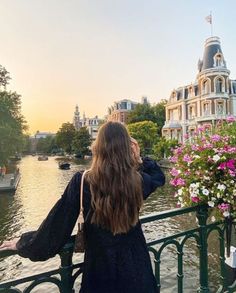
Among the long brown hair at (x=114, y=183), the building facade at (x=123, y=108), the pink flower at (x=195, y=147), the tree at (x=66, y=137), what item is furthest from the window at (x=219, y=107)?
the tree at (x=66, y=137)

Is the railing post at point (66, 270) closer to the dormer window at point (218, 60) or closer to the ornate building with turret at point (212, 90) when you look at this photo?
the ornate building with turret at point (212, 90)

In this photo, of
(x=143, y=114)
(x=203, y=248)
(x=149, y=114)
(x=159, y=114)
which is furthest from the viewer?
(x=159, y=114)

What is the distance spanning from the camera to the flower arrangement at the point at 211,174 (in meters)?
3.17

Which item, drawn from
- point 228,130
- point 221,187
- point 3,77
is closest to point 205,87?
point 3,77

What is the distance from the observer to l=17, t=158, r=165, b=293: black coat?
186 cm

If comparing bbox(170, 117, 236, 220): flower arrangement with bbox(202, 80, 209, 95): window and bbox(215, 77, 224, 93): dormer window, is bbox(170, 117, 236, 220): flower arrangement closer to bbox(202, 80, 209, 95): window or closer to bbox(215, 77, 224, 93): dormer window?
bbox(215, 77, 224, 93): dormer window

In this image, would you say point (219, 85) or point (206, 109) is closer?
point (219, 85)

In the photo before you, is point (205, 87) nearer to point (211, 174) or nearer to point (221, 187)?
point (211, 174)

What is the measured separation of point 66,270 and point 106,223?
19.7 inches

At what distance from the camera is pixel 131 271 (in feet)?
6.14

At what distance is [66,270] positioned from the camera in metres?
2.05

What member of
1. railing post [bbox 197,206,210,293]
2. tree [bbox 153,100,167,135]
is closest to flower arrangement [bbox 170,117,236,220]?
railing post [bbox 197,206,210,293]

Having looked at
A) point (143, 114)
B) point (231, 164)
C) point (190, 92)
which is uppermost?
point (190, 92)

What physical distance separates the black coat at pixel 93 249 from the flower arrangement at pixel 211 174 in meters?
1.45
